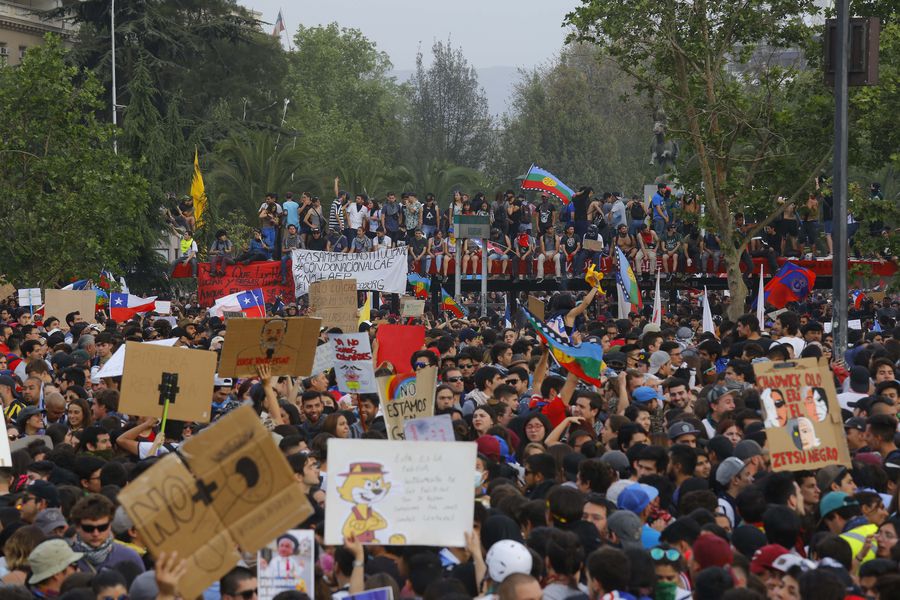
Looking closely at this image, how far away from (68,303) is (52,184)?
911cm

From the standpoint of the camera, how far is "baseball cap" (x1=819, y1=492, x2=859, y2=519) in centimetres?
816

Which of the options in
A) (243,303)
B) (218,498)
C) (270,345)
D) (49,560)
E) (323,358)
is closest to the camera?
(218,498)

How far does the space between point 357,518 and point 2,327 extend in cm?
1534

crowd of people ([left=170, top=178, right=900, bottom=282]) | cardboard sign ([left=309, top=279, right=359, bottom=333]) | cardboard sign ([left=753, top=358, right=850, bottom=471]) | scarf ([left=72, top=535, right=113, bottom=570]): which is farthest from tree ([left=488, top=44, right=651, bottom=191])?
scarf ([left=72, top=535, right=113, bottom=570])

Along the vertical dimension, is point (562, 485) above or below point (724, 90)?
below

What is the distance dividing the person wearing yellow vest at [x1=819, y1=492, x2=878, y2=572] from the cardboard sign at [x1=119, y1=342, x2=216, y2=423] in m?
4.62

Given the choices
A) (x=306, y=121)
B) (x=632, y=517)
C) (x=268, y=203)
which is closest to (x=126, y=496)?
(x=632, y=517)

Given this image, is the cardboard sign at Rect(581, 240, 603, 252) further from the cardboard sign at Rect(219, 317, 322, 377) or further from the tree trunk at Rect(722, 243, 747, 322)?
the cardboard sign at Rect(219, 317, 322, 377)

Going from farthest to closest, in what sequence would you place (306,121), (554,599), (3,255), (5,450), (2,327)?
1. (306,121)
2. (3,255)
3. (2,327)
4. (5,450)
5. (554,599)

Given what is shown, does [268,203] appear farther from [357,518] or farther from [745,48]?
[357,518]

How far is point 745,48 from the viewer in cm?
2436

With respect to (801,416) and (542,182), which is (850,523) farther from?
(542,182)

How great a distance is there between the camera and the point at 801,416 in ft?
30.2

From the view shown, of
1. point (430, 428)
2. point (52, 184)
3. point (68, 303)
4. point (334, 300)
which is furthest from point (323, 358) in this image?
point (52, 184)
